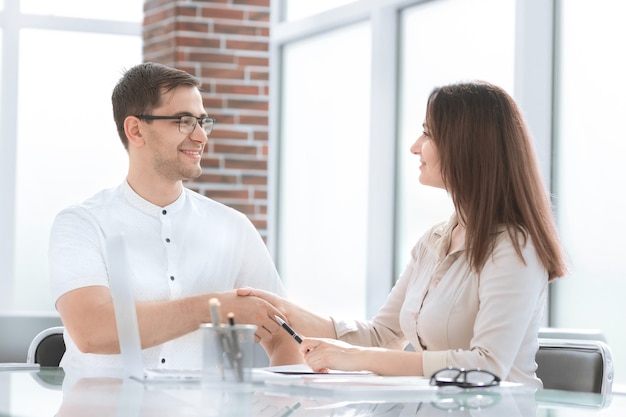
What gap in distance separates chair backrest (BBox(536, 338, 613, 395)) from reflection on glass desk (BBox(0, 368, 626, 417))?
44cm

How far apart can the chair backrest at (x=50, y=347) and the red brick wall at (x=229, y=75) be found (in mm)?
2671

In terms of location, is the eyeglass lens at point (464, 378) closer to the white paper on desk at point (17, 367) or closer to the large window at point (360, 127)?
the white paper on desk at point (17, 367)

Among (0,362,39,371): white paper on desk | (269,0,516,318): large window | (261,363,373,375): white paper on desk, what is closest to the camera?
(261,363,373,375): white paper on desk

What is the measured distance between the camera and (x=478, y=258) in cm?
229

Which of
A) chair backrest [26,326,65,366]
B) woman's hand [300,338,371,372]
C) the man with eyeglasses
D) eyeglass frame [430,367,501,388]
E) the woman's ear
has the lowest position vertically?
chair backrest [26,326,65,366]

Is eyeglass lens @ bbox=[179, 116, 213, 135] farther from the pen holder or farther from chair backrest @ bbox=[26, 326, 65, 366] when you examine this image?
the pen holder

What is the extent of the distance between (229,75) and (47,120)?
1.13 metres

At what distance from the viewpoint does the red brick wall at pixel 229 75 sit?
5.62m

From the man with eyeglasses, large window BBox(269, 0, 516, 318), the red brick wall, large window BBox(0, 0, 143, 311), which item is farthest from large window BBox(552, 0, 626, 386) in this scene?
large window BBox(0, 0, 143, 311)

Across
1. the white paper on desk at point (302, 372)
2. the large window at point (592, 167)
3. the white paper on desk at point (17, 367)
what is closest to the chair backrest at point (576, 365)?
the white paper on desk at point (302, 372)

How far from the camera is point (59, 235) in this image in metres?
2.78

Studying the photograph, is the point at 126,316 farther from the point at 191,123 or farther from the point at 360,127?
the point at 360,127

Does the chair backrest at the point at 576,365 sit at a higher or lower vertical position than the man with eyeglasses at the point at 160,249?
lower

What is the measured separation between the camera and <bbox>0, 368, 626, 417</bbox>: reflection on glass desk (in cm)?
158
